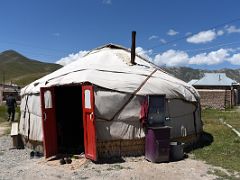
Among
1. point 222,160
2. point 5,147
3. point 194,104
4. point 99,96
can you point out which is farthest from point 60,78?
point 222,160

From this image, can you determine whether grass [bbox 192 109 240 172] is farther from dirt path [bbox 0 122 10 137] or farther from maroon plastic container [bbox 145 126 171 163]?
dirt path [bbox 0 122 10 137]

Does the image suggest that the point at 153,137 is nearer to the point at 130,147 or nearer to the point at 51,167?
the point at 130,147

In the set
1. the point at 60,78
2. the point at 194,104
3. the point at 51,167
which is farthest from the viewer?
the point at 194,104

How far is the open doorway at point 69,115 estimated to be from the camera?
12.6m

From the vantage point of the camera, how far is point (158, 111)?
1009 cm

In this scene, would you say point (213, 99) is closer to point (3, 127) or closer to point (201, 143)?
point (3, 127)

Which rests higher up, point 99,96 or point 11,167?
point 99,96

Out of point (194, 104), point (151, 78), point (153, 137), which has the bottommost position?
point (153, 137)

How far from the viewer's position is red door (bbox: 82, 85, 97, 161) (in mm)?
9430

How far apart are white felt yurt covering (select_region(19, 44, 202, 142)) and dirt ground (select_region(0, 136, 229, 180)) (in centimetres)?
82

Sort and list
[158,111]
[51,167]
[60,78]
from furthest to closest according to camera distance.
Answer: [60,78] → [158,111] → [51,167]

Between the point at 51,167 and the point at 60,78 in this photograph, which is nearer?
the point at 51,167

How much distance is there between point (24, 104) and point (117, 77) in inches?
140

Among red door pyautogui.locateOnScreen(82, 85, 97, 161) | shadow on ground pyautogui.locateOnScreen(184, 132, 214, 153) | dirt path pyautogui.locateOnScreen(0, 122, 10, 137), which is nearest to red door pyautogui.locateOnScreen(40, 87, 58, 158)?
red door pyautogui.locateOnScreen(82, 85, 97, 161)
